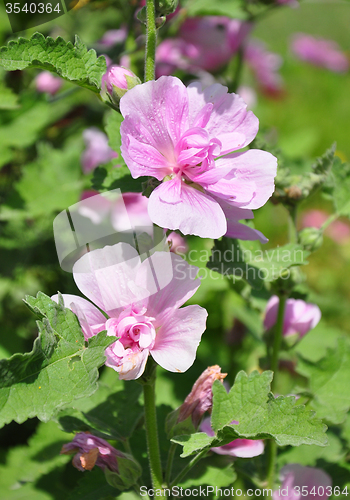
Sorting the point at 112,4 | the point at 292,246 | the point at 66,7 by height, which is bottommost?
the point at 292,246

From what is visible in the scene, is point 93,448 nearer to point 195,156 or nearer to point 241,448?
point 241,448

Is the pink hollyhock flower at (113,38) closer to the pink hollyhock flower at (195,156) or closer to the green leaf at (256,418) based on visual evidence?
the pink hollyhock flower at (195,156)

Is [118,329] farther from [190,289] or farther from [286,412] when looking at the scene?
[286,412]

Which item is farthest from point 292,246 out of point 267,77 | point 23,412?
point 267,77

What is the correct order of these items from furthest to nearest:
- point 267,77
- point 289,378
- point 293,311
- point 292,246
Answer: point 267,77
point 289,378
point 293,311
point 292,246

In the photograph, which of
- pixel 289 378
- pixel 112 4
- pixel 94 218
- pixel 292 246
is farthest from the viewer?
pixel 289 378

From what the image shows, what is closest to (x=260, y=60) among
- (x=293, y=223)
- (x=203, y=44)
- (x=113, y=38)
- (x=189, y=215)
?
(x=203, y=44)

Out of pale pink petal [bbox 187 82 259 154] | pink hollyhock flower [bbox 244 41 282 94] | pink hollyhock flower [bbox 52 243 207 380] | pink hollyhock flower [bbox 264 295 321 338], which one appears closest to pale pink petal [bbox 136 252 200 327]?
pink hollyhock flower [bbox 52 243 207 380]
